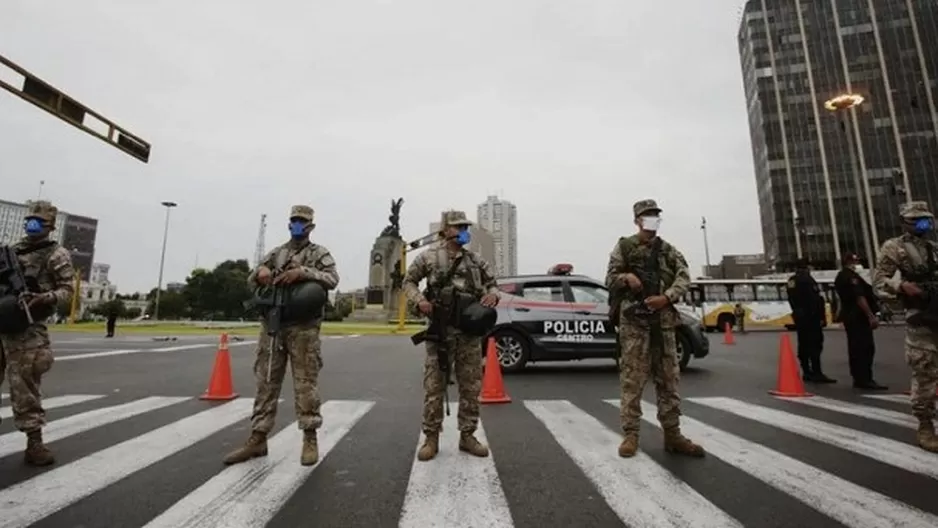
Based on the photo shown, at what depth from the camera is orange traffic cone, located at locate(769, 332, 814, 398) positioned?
6.54 meters

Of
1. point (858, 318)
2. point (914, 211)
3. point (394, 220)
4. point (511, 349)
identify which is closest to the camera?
point (914, 211)

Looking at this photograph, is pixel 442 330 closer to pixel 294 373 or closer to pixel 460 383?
pixel 460 383

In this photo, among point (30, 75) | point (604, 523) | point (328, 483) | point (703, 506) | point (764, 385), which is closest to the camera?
point (604, 523)

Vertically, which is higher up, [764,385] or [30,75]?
[30,75]

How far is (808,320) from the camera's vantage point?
26.1 feet

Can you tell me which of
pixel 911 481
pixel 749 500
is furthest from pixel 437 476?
pixel 911 481

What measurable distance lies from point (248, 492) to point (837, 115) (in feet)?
288

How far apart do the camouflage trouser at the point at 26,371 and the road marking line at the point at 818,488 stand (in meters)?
5.24

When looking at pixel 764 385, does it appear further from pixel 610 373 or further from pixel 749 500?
pixel 749 500

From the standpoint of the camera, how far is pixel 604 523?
2533 millimetres

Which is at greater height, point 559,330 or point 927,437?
point 559,330

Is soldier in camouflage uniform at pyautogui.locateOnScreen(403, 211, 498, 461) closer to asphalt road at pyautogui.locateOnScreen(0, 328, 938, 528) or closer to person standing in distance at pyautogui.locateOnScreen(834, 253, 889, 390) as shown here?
asphalt road at pyautogui.locateOnScreen(0, 328, 938, 528)

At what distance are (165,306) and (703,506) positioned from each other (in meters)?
101

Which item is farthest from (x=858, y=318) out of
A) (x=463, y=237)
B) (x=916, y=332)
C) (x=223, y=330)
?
(x=223, y=330)
